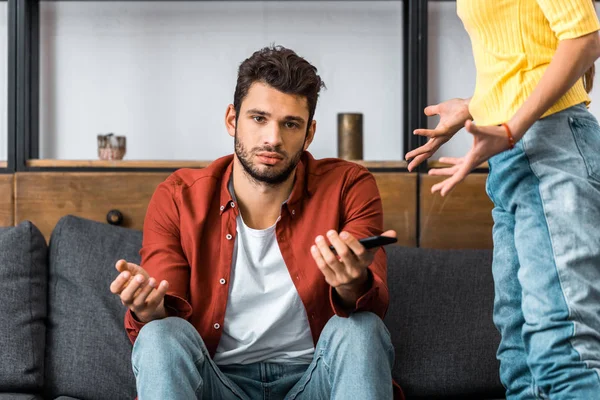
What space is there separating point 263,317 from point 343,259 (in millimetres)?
365

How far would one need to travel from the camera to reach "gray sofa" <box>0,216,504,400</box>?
6.17 feet

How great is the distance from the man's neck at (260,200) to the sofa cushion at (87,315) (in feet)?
1.35

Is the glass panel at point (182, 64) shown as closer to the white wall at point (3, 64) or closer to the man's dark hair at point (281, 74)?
the white wall at point (3, 64)

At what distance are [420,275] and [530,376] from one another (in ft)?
2.25

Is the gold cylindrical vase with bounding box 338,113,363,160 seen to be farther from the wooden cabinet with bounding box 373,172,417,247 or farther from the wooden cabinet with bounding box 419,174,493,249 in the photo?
the wooden cabinet with bounding box 419,174,493,249

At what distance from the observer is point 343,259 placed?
1422mm

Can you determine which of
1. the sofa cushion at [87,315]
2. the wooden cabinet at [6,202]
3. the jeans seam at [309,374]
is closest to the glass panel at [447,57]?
the sofa cushion at [87,315]

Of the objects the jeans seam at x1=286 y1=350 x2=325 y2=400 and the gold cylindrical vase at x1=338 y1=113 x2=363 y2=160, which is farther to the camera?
the gold cylindrical vase at x1=338 y1=113 x2=363 y2=160

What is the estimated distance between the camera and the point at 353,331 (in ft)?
4.85

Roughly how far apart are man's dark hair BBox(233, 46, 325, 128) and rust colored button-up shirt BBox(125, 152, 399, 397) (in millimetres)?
186

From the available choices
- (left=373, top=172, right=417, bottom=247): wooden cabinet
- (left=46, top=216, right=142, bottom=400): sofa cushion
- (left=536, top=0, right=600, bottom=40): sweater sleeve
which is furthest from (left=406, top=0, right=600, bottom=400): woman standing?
(left=46, top=216, right=142, bottom=400): sofa cushion

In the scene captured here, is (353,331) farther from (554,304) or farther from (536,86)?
(536,86)

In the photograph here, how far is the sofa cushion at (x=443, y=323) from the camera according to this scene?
1925 mm

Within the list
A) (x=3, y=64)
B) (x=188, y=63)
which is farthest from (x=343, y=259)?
(x=3, y=64)
